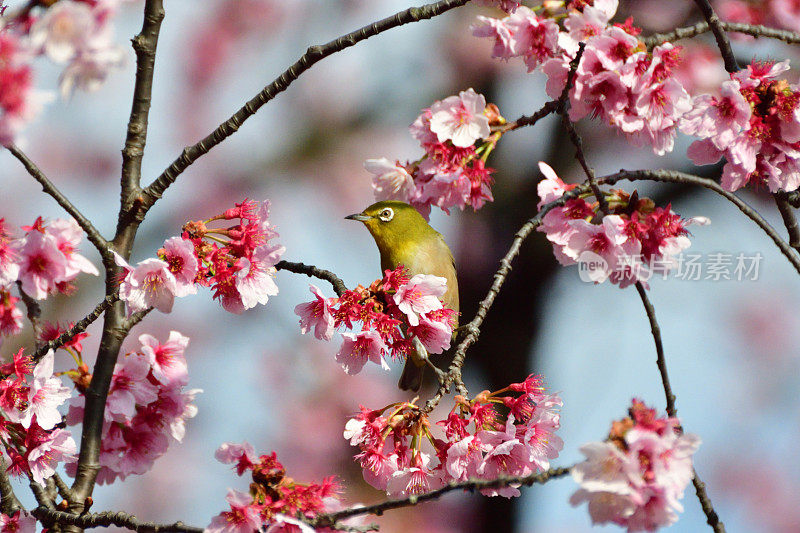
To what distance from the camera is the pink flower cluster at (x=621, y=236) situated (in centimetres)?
248

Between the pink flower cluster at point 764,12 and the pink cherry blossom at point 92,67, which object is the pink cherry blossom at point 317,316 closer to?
the pink cherry blossom at point 92,67

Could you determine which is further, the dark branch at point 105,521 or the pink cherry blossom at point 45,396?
the pink cherry blossom at point 45,396

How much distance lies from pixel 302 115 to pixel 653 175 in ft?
19.7

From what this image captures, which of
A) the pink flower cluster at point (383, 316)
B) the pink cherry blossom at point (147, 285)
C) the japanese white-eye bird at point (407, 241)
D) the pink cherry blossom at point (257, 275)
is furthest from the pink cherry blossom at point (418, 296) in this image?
the japanese white-eye bird at point (407, 241)

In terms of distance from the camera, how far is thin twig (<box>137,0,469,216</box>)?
2.51 metres

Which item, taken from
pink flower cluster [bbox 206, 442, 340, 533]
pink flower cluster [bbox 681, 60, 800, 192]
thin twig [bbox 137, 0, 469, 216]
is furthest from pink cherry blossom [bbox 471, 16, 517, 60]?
pink flower cluster [bbox 206, 442, 340, 533]

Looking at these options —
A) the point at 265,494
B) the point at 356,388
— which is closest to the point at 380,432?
the point at 265,494

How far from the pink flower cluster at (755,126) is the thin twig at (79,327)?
1905 millimetres

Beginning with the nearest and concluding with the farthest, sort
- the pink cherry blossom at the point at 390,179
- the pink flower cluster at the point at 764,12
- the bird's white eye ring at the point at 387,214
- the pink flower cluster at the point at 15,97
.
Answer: the pink flower cluster at the point at 15,97
the pink cherry blossom at the point at 390,179
the bird's white eye ring at the point at 387,214
the pink flower cluster at the point at 764,12

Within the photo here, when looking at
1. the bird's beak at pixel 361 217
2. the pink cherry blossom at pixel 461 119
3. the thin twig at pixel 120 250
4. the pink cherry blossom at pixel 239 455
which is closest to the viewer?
the pink cherry blossom at pixel 239 455

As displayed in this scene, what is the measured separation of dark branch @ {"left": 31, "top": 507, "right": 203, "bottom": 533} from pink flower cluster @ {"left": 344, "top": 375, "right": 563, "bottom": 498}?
66cm

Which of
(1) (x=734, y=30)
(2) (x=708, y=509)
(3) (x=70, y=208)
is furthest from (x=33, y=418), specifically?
(1) (x=734, y=30)

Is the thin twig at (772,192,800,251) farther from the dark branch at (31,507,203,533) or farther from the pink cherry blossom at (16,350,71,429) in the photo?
the pink cherry blossom at (16,350,71,429)

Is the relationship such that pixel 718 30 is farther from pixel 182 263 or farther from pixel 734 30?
pixel 182 263
